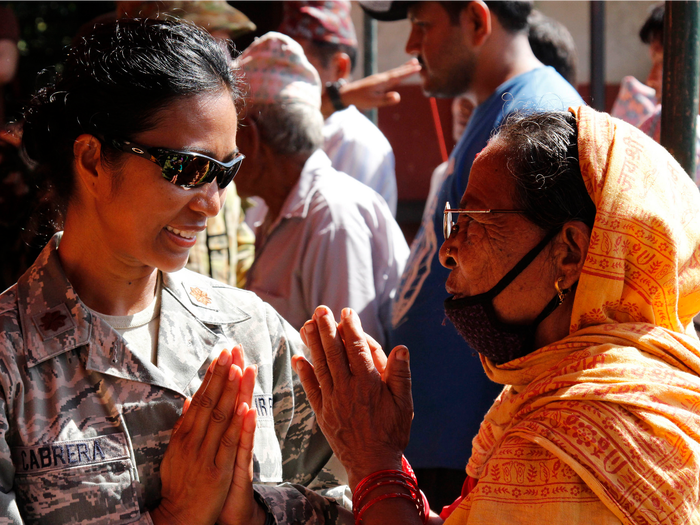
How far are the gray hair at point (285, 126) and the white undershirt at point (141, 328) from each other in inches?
58.3

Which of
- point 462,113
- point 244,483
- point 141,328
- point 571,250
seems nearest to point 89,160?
point 141,328

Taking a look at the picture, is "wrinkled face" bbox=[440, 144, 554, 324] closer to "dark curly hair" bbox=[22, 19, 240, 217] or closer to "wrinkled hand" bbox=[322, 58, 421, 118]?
"dark curly hair" bbox=[22, 19, 240, 217]

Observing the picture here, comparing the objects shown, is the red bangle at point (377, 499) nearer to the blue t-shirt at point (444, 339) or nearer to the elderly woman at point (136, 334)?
the elderly woman at point (136, 334)

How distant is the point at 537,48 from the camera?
471 centimetres

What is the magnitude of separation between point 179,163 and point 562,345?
37.9 inches

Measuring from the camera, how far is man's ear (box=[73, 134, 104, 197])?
5.64 ft

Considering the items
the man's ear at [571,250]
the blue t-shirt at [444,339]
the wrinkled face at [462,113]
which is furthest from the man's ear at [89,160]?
the wrinkled face at [462,113]

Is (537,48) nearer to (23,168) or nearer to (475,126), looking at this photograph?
(475,126)

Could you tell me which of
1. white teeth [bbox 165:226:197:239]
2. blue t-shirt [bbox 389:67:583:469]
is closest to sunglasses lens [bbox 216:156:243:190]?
white teeth [bbox 165:226:197:239]

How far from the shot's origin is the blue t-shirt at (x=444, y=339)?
272cm

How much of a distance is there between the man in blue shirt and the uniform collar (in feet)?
3.47

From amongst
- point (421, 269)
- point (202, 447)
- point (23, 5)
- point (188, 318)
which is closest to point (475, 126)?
point (421, 269)

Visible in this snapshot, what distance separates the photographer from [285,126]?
3217 mm

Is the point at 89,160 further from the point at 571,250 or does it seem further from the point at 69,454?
the point at 571,250
